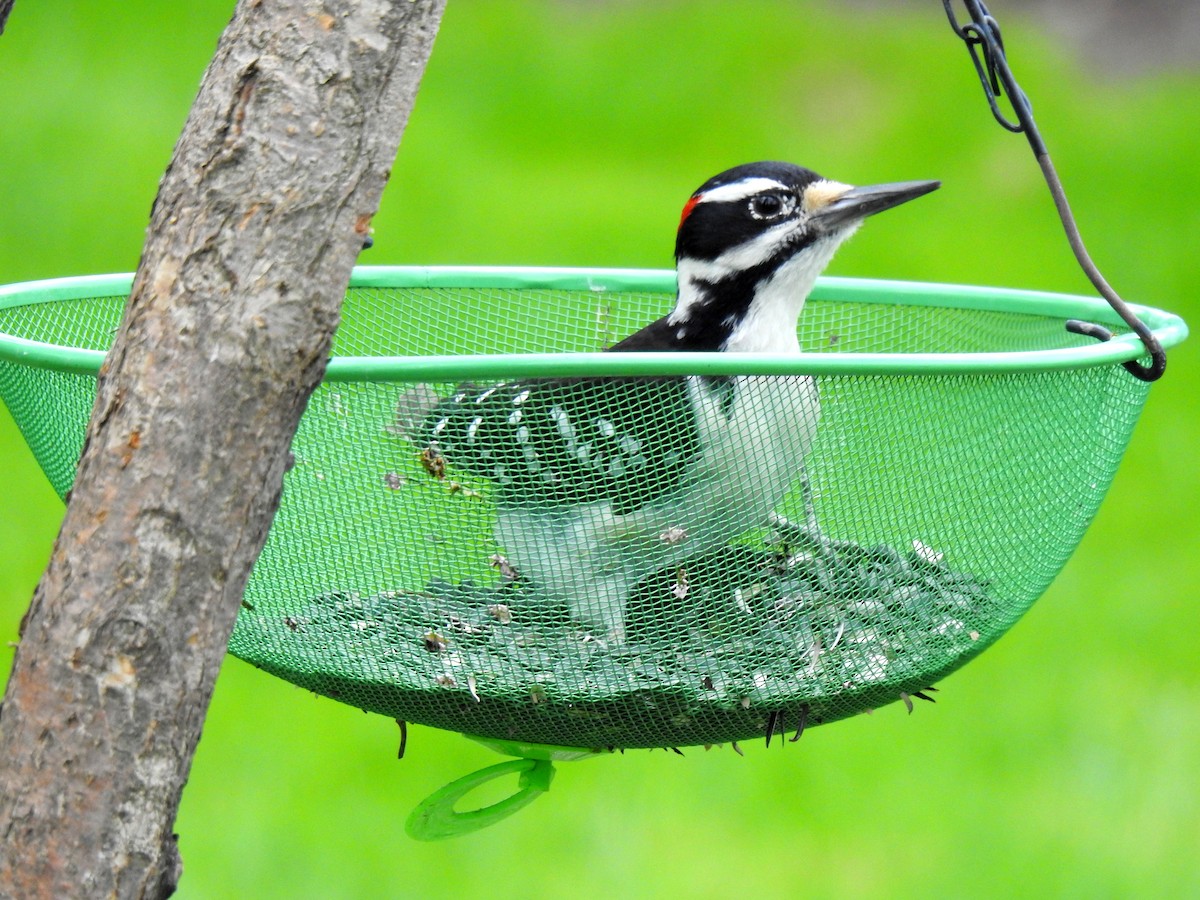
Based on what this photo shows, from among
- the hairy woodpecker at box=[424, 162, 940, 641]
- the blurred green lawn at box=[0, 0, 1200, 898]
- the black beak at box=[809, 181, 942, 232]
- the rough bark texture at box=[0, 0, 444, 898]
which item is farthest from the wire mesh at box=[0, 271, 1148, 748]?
the blurred green lawn at box=[0, 0, 1200, 898]

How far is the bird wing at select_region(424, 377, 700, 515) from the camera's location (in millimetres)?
1973

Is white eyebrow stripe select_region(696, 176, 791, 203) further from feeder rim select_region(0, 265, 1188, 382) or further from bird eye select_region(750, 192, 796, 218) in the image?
feeder rim select_region(0, 265, 1188, 382)

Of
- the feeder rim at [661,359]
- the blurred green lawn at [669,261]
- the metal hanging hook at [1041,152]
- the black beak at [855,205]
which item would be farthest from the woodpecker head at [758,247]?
the blurred green lawn at [669,261]

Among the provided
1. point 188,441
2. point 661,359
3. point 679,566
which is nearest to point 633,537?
point 679,566

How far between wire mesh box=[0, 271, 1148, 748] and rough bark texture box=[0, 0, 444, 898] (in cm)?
35

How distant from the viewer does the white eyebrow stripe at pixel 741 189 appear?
8.59 feet

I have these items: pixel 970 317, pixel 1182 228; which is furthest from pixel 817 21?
pixel 970 317

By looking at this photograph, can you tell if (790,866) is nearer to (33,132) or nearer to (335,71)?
(335,71)

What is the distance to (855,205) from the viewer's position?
2.55m

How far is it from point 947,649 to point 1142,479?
5.46 meters

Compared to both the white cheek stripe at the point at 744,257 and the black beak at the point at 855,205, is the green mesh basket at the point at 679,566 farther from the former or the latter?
the white cheek stripe at the point at 744,257

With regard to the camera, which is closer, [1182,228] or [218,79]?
[218,79]

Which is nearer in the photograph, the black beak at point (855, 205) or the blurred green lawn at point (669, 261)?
the black beak at point (855, 205)

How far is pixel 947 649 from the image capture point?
2.13m
